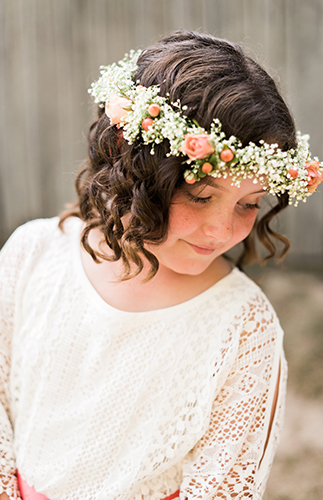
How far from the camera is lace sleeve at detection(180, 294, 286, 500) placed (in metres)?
1.30

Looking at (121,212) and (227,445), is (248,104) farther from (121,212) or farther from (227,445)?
(227,445)

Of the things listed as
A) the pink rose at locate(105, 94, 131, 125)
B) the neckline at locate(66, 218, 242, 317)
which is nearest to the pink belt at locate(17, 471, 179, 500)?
the neckline at locate(66, 218, 242, 317)

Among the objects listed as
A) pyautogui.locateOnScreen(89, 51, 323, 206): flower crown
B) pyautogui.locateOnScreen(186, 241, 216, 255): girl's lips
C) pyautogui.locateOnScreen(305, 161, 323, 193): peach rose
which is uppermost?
pyautogui.locateOnScreen(89, 51, 323, 206): flower crown

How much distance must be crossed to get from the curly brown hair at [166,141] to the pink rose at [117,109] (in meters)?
0.06

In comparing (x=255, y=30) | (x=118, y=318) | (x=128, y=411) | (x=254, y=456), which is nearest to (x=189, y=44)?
(x=118, y=318)

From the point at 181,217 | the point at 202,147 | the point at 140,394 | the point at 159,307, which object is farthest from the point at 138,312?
the point at 202,147

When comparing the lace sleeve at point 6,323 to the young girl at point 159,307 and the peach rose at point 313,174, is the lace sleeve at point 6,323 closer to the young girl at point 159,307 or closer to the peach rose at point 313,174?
the young girl at point 159,307

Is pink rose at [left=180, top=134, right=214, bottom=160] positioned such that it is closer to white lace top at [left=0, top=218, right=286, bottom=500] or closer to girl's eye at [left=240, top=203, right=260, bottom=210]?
girl's eye at [left=240, top=203, right=260, bottom=210]

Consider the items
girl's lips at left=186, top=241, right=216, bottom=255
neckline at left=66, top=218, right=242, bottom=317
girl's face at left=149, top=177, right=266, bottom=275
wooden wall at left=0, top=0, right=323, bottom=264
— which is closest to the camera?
girl's face at left=149, top=177, right=266, bottom=275

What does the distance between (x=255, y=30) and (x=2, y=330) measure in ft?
10.1

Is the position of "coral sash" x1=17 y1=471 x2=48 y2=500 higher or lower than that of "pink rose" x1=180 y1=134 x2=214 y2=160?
lower

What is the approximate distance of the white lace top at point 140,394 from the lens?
1321 mm

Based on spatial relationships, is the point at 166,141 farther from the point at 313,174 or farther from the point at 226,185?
the point at 313,174

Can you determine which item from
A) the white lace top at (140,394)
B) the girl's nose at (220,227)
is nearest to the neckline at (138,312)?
the white lace top at (140,394)
